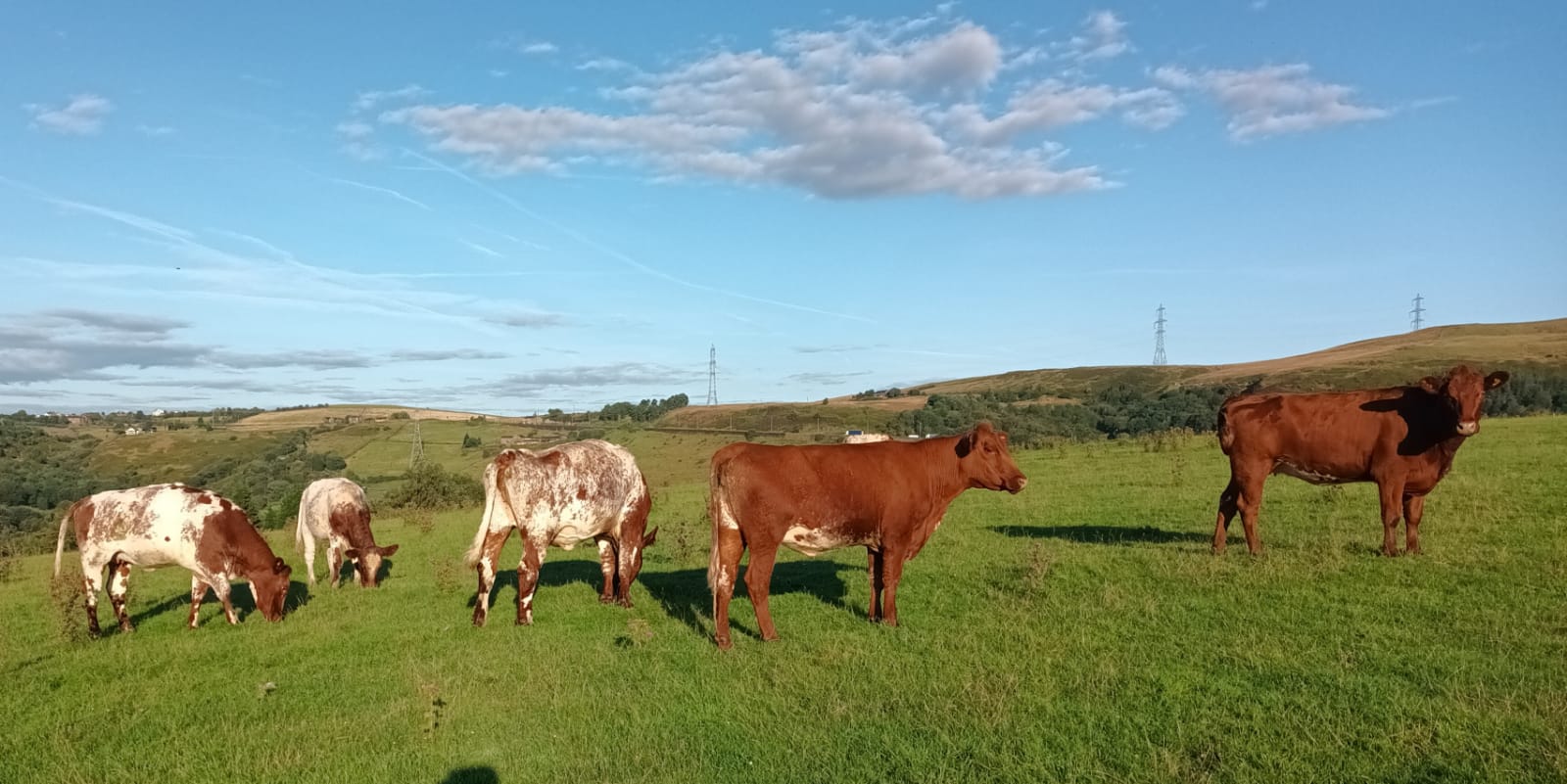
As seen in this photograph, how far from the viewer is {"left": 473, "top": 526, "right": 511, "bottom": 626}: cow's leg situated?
11.1m

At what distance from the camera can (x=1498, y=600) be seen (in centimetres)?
864

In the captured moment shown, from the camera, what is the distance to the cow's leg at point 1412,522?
11.2 m

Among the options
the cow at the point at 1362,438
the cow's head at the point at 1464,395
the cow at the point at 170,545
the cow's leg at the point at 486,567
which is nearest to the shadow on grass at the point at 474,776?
the cow's leg at the point at 486,567

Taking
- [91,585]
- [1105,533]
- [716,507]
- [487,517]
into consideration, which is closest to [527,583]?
[487,517]

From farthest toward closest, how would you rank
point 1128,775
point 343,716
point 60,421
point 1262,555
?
point 60,421 → point 1262,555 → point 343,716 → point 1128,775

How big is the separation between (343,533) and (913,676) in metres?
12.1

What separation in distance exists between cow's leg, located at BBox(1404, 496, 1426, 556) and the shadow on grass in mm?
11375

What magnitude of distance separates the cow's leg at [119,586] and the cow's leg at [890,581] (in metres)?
10.7

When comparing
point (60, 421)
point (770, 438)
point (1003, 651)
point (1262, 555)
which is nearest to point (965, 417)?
point (770, 438)

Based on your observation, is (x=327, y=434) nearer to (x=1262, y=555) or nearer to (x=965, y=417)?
(x=965, y=417)

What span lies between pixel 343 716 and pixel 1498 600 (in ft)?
36.7

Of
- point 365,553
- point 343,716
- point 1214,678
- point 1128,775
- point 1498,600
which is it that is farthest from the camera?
point 365,553

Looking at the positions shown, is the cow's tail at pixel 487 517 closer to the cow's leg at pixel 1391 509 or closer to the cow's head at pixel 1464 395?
the cow's leg at pixel 1391 509

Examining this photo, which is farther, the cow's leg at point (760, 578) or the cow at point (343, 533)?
the cow at point (343, 533)
